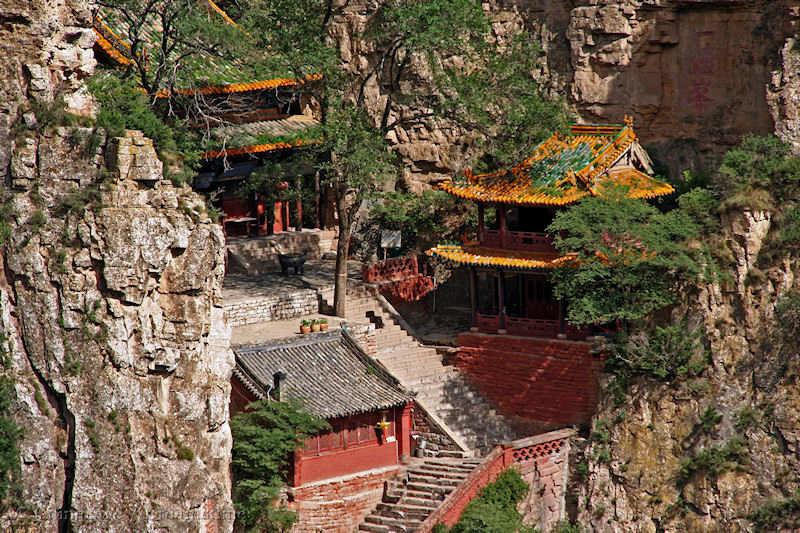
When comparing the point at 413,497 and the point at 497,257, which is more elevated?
the point at 497,257

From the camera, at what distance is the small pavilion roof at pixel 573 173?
2216 inches

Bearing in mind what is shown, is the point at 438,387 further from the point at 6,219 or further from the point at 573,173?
the point at 6,219

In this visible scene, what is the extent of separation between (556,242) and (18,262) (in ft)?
49.2

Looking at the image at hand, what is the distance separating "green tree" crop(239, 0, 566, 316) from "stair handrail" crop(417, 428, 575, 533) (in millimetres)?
6675

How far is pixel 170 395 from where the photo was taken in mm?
46625

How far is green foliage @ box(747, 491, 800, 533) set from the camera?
5231 centimetres

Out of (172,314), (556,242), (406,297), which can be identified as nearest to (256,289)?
(406,297)

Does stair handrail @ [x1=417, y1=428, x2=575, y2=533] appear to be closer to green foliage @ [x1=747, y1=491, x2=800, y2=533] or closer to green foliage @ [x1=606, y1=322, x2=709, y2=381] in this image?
green foliage @ [x1=606, y1=322, x2=709, y2=381]

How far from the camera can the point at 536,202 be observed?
185ft

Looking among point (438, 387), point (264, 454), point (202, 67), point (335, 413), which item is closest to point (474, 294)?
point (438, 387)

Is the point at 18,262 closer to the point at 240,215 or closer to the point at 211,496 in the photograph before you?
the point at 211,496

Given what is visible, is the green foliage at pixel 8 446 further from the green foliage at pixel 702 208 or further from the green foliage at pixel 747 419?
the green foliage at pixel 702 208

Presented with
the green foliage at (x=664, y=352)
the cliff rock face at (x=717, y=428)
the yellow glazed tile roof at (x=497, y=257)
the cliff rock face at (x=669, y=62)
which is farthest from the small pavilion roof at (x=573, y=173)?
the green foliage at (x=664, y=352)

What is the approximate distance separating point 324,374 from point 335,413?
169 centimetres
